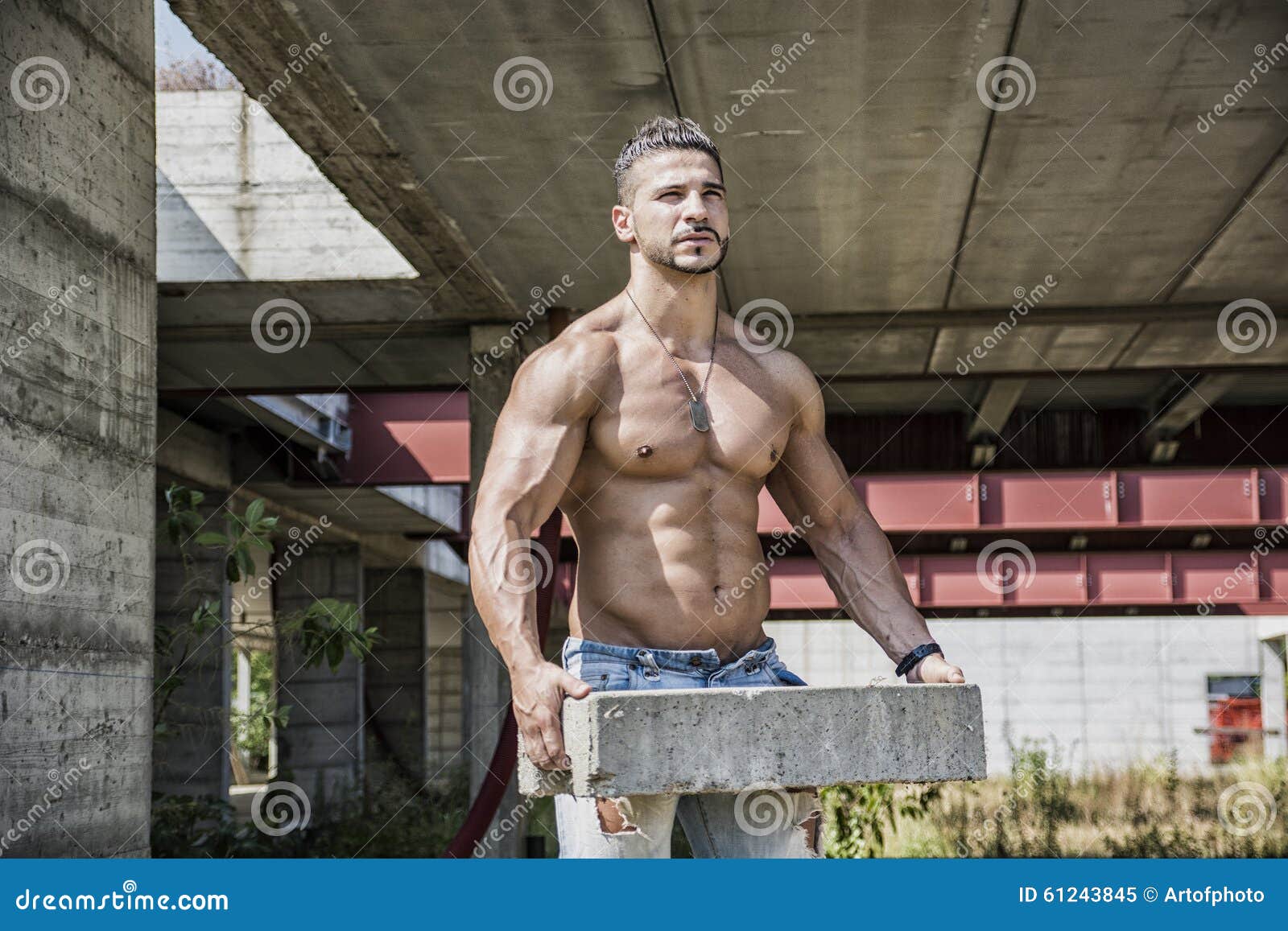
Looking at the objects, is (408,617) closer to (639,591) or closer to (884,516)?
(884,516)

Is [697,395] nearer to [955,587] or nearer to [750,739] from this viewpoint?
[750,739]

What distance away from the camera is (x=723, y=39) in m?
6.90

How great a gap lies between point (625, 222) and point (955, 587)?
631 inches

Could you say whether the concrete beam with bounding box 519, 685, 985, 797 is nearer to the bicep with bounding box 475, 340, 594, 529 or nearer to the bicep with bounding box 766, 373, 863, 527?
the bicep with bounding box 475, 340, 594, 529

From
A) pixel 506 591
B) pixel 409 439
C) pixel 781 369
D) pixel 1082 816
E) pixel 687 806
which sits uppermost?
pixel 409 439

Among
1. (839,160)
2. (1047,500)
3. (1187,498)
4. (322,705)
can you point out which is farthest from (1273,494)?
(322,705)

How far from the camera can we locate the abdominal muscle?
12.1ft

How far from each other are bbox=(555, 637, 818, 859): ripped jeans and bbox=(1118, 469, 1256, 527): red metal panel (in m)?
12.5

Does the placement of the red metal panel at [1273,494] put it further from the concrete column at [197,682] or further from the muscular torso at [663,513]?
the muscular torso at [663,513]

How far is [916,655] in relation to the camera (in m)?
3.77

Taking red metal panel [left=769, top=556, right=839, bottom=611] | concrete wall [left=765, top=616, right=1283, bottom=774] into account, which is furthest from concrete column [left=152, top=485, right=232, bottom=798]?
concrete wall [left=765, top=616, right=1283, bottom=774]

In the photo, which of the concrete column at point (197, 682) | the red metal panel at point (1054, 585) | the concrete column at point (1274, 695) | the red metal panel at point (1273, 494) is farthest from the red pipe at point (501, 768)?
the concrete column at point (1274, 695)

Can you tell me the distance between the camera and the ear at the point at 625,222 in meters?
3.75
